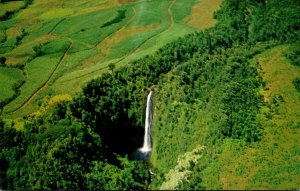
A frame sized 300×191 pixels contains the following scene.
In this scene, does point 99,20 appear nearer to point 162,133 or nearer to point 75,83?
point 75,83

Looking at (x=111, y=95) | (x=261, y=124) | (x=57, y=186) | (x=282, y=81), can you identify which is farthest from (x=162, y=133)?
(x=282, y=81)

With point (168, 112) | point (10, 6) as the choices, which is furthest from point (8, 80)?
point (168, 112)

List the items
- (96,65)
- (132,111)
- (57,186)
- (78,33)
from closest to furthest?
(57,186) → (132,111) → (96,65) → (78,33)

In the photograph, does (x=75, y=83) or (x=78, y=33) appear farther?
(x=78, y=33)

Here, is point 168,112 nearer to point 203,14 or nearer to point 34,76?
point 34,76

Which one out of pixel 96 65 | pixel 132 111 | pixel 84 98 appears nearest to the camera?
pixel 84 98

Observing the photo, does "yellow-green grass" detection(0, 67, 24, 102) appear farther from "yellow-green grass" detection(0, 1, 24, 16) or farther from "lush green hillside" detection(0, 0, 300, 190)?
"yellow-green grass" detection(0, 1, 24, 16)

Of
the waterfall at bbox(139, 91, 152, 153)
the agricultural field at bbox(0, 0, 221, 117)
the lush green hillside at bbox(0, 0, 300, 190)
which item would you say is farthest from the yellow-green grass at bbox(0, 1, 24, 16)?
the waterfall at bbox(139, 91, 152, 153)

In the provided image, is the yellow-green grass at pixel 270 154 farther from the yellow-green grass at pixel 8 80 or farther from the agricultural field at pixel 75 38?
the yellow-green grass at pixel 8 80
